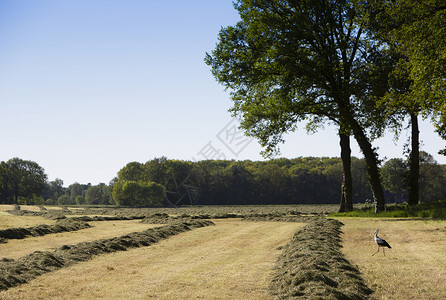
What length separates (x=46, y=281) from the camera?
11031 mm

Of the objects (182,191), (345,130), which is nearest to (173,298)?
(345,130)

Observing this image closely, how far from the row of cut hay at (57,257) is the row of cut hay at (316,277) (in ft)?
22.0

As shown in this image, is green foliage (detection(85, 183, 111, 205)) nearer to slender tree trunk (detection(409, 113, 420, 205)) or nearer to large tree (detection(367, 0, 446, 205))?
slender tree trunk (detection(409, 113, 420, 205))

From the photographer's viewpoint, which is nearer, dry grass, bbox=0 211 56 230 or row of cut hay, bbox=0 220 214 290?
row of cut hay, bbox=0 220 214 290

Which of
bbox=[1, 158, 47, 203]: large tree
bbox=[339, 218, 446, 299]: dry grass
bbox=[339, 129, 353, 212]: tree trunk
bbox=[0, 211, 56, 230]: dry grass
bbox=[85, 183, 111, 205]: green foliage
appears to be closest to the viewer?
bbox=[339, 218, 446, 299]: dry grass

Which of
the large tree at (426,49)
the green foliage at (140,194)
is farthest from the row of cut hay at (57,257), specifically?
the green foliage at (140,194)

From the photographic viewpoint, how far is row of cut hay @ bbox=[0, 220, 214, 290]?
1114 cm

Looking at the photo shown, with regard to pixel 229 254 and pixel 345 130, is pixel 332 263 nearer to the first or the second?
pixel 229 254

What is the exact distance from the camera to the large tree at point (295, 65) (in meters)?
27.3

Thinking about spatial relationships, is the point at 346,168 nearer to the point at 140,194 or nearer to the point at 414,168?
the point at 414,168

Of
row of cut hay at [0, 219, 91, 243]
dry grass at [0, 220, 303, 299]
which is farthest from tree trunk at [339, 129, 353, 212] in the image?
row of cut hay at [0, 219, 91, 243]

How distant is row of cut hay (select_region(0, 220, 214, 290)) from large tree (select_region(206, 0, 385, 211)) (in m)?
12.6

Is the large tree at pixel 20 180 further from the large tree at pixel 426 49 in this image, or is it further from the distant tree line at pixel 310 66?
the large tree at pixel 426 49

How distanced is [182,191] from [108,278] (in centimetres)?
11126
